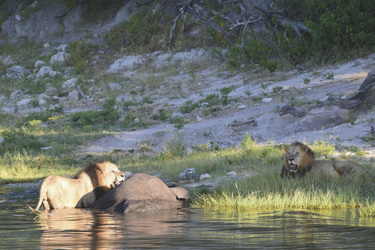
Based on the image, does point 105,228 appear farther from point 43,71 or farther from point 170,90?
point 43,71

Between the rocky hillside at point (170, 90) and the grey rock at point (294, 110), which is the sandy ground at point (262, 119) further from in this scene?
the grey rock at point (294, 110)

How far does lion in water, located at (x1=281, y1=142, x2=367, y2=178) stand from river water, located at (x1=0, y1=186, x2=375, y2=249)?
1598 millimetres

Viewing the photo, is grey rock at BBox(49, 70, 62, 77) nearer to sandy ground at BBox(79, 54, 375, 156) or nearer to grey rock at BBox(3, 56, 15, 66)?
grey rock at BBox(3, 56, 15, 66)

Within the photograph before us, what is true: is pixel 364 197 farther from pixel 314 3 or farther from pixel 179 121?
pixel 314 3

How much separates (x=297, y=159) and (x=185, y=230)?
3.38 m

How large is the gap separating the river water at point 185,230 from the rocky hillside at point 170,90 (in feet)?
19.0

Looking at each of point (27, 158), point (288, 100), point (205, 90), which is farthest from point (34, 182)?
point (205, 90)

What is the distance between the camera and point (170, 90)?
23359 mm

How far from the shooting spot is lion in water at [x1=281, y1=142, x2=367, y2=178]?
28.3 ft

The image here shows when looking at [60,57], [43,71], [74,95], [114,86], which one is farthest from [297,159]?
[60,57]

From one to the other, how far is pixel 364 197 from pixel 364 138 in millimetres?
5251

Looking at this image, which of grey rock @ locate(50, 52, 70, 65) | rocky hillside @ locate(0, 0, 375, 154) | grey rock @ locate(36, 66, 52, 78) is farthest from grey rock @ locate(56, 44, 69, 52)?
grey rock @ locate(36, 66, 52, 78)

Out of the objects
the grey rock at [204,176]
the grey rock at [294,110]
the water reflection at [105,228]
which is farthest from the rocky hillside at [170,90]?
the water reflection at [105,228]

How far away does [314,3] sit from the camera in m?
21.4
